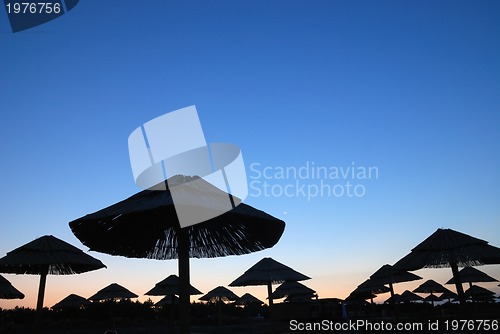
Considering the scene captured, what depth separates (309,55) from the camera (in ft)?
41.7

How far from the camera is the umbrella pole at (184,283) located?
4430 millimetres

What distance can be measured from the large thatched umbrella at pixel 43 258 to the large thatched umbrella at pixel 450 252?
279 inches

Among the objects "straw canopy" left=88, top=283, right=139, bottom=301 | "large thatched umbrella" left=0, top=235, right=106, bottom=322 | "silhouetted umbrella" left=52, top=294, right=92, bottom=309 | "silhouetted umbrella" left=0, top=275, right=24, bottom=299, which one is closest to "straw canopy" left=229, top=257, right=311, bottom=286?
"large thatched umbrella" left=0, top=235, right=106, bottom=322

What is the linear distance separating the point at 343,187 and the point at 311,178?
1314 millimetres

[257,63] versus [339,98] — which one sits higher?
[257,63]

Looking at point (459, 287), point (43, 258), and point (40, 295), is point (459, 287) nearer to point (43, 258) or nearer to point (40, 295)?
point (43, 258)

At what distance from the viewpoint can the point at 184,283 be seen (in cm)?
464

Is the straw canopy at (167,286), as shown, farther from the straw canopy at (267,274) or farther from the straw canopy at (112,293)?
the straw canopy at (267,274)

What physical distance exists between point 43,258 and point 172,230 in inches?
139

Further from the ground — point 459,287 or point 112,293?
point 459,287

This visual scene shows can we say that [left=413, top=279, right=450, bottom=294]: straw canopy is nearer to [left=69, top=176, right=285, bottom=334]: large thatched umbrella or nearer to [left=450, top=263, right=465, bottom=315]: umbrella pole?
[left=450, top=263, right=465, bottom=315]: umbrella pole

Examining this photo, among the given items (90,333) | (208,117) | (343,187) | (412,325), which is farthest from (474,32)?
(90,333)

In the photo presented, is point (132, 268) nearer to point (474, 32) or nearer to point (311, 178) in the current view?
point (311, 178)

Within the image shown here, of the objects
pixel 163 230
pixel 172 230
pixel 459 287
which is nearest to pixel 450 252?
pixel 459 287
